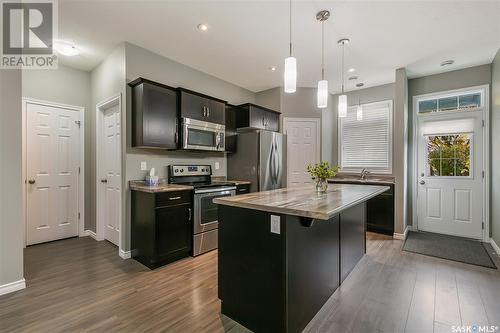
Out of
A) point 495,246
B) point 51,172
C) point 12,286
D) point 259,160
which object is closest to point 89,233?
point 51,172

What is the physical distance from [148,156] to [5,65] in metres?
1.63

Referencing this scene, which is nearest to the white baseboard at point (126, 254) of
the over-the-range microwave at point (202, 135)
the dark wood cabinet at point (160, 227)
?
the dark wood cabinet at point (160, 227)

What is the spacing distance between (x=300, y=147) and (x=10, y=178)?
4.41 meters

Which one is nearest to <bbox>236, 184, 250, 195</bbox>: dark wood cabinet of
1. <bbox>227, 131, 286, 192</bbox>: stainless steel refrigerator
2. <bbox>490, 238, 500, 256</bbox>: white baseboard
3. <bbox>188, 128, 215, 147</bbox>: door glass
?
<bbox>227, 131, 286, 192</bbox>: stainless steel refrigerator

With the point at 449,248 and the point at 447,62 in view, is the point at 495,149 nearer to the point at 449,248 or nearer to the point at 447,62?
the point at 447,62

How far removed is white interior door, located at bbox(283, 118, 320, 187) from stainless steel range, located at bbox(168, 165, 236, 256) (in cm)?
173

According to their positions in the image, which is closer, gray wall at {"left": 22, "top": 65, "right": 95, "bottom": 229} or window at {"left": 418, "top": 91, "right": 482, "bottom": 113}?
gray wall at {"left": 22, "top": 65, "right": 95, "bottom": 229}

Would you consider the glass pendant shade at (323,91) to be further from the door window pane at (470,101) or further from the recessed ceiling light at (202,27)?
the door window pane at (470,101)

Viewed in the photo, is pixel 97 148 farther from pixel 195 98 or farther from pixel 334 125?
pixel 334 125

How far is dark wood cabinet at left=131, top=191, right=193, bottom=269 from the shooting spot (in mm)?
2705

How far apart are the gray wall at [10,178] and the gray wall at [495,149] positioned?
19.4 feet

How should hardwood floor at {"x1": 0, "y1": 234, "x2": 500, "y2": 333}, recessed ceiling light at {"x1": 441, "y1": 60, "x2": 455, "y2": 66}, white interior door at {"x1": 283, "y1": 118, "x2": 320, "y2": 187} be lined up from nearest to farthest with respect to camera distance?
hardwood floor at {"x1": 0, "y1": 234, "x2": 500, "y2": 333}, recessed ceiling light at {"x1": 441, "y1": 60, "x2": 455, "y2": 66}, white interior door at {"x1": 283, "y1": 118, "x2": 320, "y2": 187}

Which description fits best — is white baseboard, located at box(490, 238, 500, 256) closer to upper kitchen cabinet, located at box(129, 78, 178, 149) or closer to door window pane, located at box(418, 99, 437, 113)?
door window pane, located at box(418, 99, 437, 113)

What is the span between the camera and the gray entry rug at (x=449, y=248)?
9.89 feet
